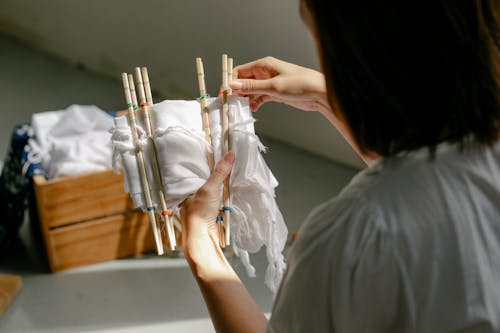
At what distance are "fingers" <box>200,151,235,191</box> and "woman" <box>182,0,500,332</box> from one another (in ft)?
1.12

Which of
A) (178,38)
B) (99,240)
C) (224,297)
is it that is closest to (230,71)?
(224,297)

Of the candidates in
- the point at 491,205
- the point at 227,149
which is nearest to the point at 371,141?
the point at 491,205

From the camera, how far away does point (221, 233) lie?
1.04 m

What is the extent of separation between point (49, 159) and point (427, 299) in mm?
1404

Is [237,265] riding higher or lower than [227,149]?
lower

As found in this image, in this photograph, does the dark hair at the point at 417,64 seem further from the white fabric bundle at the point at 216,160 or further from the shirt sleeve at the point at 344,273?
the white fabric bundle at the point at 216,160

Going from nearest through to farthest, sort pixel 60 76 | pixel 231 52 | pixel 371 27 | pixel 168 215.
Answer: pixel 371 27 < pixel 168 215 < pixel 231 52 < pixel 60 76

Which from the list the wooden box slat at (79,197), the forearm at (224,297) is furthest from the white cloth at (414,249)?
the wooden box slat at (79,197)

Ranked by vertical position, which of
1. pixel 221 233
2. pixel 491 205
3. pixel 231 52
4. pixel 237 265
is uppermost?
pixel 231 52

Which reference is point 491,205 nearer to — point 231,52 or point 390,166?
point 390,166

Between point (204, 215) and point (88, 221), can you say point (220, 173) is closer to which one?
point (204, 215)

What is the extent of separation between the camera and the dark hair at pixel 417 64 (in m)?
0.60

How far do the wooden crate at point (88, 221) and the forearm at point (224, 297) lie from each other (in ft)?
2.93

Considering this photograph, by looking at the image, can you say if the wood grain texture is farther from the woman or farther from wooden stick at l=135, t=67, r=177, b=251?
the woman
